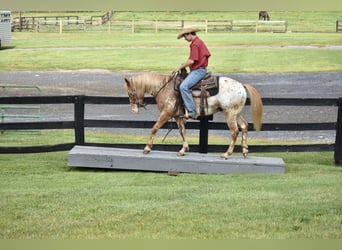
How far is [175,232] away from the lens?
4.16m

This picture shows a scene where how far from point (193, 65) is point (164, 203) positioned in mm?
2407

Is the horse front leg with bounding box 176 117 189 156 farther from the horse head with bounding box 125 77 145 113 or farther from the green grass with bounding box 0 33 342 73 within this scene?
the green grass with bounding box 0 33 342 73

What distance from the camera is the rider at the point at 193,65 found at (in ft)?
24.2

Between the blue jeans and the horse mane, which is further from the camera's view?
the horse mane

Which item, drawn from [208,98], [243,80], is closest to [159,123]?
[208,98]

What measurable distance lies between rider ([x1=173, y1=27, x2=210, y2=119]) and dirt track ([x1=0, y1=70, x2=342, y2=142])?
530cm

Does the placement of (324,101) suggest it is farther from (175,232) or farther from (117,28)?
(117,28)

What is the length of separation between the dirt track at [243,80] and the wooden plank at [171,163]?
462 cm

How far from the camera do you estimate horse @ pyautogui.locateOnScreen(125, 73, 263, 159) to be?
792 cm

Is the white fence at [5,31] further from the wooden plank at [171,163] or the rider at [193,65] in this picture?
the rider at [193,65]

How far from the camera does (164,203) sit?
18.8 feet

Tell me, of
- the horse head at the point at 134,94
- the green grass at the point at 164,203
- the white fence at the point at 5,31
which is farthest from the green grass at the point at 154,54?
the green grass at the point at 164,203

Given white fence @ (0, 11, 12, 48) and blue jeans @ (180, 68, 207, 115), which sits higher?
blue jeans @ (180, 68, 207, 115)

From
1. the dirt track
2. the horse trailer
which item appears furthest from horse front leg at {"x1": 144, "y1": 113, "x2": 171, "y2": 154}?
the horse trailer
